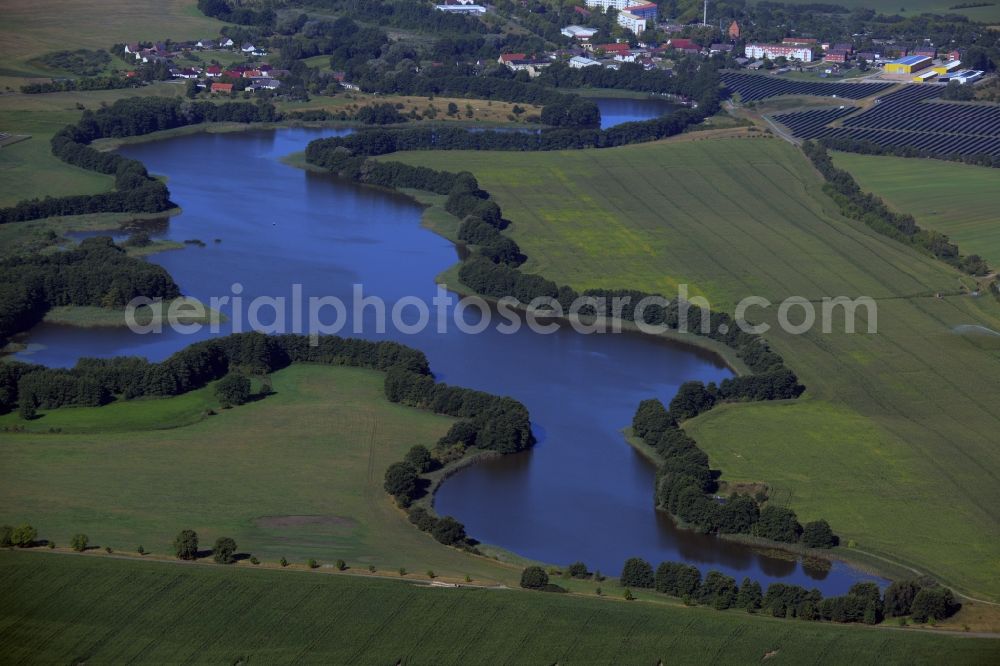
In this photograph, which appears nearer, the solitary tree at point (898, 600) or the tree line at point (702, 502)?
the solitary tree at point (898, 600)

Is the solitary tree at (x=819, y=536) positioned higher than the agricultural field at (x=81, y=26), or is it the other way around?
the agricultural field at (x=81, y=26)

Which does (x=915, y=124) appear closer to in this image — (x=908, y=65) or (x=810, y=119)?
(x=810, y=119)

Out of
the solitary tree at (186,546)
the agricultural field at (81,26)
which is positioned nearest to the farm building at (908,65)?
the agricultural field at (81,26)

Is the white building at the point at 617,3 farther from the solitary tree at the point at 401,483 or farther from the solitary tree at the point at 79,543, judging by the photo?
the solitary tree at the point at 79,543

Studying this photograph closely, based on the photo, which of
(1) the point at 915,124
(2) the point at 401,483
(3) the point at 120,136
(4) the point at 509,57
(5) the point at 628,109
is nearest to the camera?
(2) the point at 401,483

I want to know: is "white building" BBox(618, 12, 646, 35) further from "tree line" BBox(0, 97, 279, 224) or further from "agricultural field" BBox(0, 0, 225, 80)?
"tree line" BBox(0, 97, 279, 224)

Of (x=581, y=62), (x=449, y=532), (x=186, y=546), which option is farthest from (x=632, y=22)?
(x=186, y=546)
